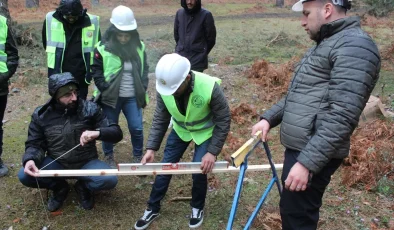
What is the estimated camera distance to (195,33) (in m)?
5.41

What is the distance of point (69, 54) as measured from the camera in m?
4.50

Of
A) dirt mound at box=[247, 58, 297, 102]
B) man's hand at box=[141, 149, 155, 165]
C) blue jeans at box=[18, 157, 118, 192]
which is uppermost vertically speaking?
man's hand at box=[141, 149, 155, 165]

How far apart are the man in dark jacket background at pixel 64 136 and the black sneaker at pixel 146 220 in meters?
0.44

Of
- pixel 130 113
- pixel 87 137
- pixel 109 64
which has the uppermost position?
pixel 109 64

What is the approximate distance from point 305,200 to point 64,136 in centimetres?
239

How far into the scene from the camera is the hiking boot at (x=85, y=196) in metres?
3.93

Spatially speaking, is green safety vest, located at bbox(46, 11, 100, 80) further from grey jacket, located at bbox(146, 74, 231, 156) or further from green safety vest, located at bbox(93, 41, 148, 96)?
grey jacket, located at bbox(146, 74, 231, 156)

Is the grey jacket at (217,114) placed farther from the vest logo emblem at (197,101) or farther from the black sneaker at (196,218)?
the black sneaker at (196,218)

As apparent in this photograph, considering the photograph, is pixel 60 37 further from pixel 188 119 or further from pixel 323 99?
pixel 323 99

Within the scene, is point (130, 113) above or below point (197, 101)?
below

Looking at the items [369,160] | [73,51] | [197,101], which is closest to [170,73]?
[197,101]

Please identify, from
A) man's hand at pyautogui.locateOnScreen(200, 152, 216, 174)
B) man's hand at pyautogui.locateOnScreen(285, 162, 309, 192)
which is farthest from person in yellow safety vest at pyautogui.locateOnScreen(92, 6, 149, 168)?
man's hand at pyautogui.locateOnScreen(285, 162, 309, 192)

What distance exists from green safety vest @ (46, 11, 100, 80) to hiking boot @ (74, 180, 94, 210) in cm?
141

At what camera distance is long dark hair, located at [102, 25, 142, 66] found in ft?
13.8
